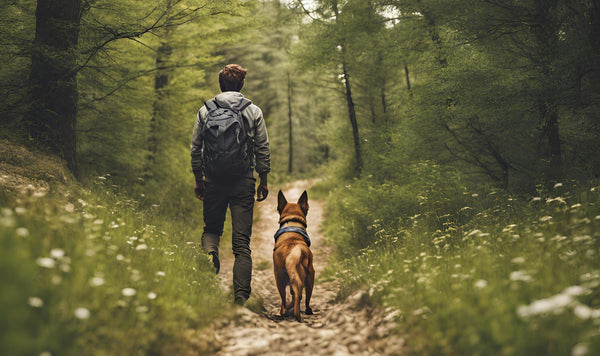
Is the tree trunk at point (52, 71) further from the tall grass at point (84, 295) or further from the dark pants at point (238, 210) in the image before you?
the dark pants at point (238, 210)

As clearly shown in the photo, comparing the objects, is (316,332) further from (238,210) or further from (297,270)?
(238,210)

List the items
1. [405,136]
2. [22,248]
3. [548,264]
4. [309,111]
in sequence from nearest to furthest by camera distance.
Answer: [22,248] → [548,264] → [405,136] → [309,111]

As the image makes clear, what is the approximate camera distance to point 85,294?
7.05 ft

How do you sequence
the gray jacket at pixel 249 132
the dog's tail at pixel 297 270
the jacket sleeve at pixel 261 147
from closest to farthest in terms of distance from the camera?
the dog's tail at pixel 297 270 < the gray jacket at pixel 249 132 < the jacket sleeve at pixel 261 147

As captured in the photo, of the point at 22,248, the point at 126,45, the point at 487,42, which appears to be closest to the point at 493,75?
the point at 487,42

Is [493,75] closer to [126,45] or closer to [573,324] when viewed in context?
[573,324]

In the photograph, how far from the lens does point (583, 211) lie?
11.9ft

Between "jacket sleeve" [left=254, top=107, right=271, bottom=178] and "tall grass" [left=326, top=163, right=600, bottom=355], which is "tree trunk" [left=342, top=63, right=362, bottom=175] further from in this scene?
"jacket sleeve" [left=254, top=107, right=271, bottom=178]

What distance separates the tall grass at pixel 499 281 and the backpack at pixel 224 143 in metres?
2.08

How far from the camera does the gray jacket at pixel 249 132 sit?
4.04 metres

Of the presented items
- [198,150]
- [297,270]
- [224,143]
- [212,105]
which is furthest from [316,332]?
[212,105]

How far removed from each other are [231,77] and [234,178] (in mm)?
1317

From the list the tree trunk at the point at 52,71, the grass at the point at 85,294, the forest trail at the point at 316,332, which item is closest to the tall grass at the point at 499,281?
the forest trail at the point at 316,332

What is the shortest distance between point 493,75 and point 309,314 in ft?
16.0
